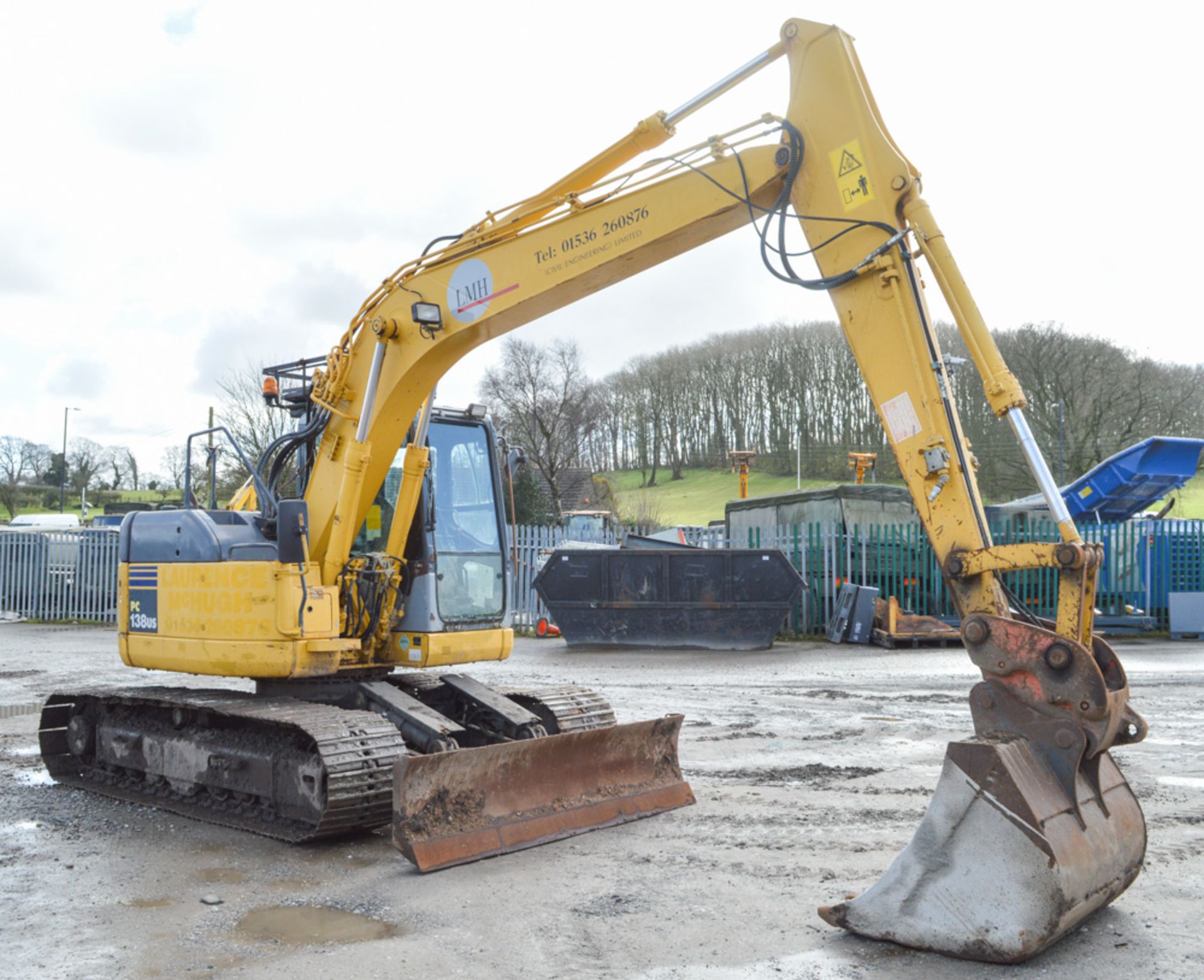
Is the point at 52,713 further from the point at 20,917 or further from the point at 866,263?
the point at 866,263

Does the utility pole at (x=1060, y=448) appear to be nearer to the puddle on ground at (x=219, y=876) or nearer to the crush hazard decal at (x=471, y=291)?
the crush hazard decal at (x=471, y=291)

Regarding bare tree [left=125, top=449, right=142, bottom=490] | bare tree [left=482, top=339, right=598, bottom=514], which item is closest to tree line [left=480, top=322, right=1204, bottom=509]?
bare tree [left=482, top=339, right=598, bottom=514]

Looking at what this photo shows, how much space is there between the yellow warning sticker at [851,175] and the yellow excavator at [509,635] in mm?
18

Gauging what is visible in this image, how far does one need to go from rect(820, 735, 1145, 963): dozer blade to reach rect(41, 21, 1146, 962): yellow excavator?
0.03 feet

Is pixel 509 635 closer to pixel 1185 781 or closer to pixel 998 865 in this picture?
pixel 998 865

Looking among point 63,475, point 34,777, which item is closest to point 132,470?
point 63,475

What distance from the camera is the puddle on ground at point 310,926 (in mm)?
4520

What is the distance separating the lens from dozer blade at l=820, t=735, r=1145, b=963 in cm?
396

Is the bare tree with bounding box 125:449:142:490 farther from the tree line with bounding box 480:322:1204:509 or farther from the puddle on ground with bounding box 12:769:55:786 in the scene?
the puddle on ground with bounding box 12:769:55:786

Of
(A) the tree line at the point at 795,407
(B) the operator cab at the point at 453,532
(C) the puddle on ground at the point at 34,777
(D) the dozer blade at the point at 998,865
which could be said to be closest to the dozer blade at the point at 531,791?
(B) the operator cab at the point at 453,532

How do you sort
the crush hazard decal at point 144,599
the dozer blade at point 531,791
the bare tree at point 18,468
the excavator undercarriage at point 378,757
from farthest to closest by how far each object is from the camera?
the bare tree at point 18,468 < the crush hazard decal at point 144,599 < the excavator undercarriage at point 378,757 < the dozer blade at point 531,791

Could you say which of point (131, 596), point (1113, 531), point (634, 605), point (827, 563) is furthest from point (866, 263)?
point (1113, 531)

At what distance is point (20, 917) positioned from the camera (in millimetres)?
4766

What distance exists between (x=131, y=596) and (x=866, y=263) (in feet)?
17.7
